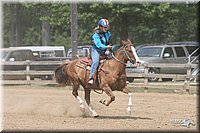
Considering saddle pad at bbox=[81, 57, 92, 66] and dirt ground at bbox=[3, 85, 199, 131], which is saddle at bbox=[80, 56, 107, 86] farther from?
dirt ground at bbox=[3, 85, 199, 131]

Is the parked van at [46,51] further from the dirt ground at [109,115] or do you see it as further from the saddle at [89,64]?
the saddle at [89,64]

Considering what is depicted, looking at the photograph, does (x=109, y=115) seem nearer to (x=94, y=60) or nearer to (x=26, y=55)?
(x=94, y=60)

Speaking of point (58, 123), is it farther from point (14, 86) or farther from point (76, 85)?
point (14, 86)

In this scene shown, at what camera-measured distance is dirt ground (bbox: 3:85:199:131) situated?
34.7 ft

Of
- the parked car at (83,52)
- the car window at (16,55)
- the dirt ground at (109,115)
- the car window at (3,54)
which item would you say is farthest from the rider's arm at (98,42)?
the car window at (16,55)

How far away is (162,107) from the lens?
15141mm

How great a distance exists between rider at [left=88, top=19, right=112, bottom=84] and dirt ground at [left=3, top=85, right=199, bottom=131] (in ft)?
4.60

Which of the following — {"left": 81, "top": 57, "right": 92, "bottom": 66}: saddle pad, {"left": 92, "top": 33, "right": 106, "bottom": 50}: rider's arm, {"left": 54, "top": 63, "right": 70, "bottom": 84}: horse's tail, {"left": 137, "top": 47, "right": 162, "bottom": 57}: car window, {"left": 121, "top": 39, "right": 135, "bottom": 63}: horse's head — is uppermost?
{"left": 92, "top": 33, "right": 106, "bottom": 50}: rider's arm

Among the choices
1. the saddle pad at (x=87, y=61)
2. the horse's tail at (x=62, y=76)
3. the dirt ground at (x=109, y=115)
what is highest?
the saddle pad at (x=87, y=61)

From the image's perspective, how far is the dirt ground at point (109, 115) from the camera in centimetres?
1056

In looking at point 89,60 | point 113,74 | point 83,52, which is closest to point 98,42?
point 113,74

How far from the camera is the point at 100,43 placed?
12.0 meters

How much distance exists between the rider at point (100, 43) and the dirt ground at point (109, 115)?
1.40 meters

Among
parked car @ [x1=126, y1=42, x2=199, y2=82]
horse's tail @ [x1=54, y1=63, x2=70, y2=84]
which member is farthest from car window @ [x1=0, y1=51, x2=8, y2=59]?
horse's tail @ [x1=54, y1=63, x2=70, y2=84]
